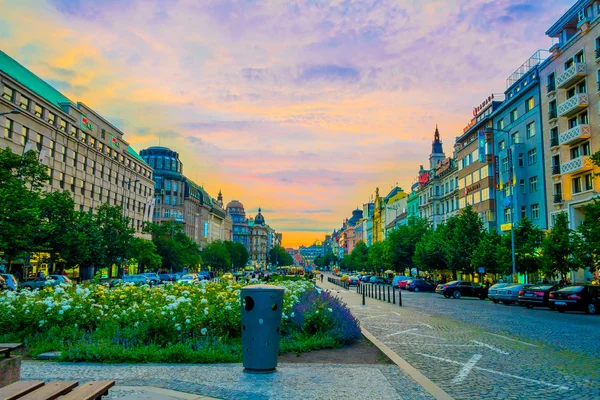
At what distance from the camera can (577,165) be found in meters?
38.1

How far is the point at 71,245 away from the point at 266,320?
38.8 meters

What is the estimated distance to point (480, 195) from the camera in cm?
5647

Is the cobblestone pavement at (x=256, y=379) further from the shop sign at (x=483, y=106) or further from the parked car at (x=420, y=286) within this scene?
the shop sign at (x=483, y=106)

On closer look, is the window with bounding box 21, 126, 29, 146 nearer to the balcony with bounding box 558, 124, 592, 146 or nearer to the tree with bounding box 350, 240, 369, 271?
the balcony with bounding box 558, 124, 592, 146

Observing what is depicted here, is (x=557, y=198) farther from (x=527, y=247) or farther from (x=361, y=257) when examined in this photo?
(x=361, y=257)

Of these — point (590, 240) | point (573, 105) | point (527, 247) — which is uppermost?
point (573, 105)

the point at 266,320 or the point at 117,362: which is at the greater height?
the point at 266,320

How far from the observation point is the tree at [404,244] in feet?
236

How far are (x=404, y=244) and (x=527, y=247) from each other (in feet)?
112

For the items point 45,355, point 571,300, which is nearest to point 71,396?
point 45,355

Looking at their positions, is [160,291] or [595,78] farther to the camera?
[595,78]

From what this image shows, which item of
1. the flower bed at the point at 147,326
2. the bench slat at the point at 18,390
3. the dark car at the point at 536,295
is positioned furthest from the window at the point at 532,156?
the bench slat at the point at 18,390

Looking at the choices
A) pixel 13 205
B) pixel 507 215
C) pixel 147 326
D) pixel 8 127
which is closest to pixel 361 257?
pixel 507 215

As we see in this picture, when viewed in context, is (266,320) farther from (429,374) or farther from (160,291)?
(160,291)
